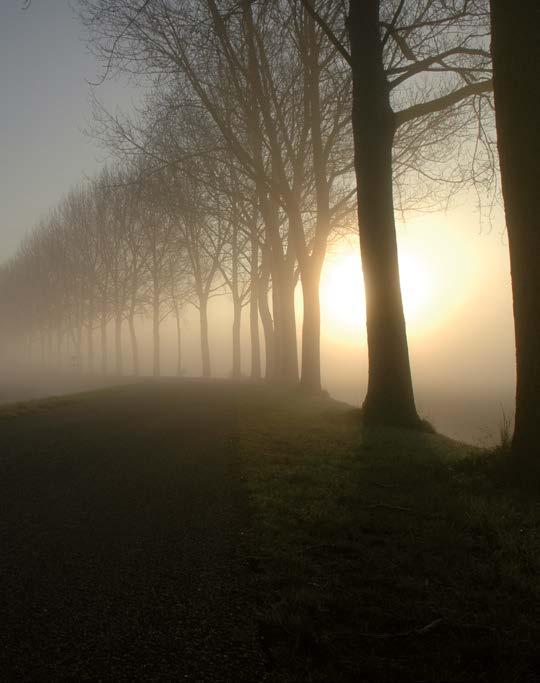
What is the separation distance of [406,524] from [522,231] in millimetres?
3324

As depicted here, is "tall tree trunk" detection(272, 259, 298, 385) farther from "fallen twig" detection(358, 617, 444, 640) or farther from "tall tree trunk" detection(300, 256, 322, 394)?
"fallen twig" detection(358, 617, 444, 640)

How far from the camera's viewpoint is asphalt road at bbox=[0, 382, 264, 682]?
2.67 metres

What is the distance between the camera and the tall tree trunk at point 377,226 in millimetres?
9906

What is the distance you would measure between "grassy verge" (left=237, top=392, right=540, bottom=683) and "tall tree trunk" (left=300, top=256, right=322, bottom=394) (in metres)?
10.9

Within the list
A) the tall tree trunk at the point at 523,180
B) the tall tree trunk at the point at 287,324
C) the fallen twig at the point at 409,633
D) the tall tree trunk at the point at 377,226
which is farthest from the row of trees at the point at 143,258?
the fallen twig at the point at 409,633

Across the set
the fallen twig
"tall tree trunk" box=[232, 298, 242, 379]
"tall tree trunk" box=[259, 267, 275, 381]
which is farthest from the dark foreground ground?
"tall tree trunk" box=[232, 298, 242, 379]

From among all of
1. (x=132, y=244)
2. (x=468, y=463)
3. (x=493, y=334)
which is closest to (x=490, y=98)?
(x=468, y=463)

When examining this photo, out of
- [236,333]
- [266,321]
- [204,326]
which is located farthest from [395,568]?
[204,326]

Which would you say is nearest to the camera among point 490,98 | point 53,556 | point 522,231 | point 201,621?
point 201,621

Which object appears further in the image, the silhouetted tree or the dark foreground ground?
the silhouetted tree

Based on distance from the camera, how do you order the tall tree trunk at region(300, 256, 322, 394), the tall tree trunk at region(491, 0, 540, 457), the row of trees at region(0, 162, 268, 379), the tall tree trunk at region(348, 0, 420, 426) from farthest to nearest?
the row of trees at region(0, 162, 268, 379) < the tall tree trunk at region(300, 256, 322, 394) < the tall tree trunk at region(348, 0, 420, 426) < the tall tree trunk at region(491, 0, 540, 457)

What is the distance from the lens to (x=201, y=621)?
301 cm

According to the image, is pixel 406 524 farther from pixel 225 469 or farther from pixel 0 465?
pixel 0 465

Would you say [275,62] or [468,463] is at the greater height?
[275,62]
